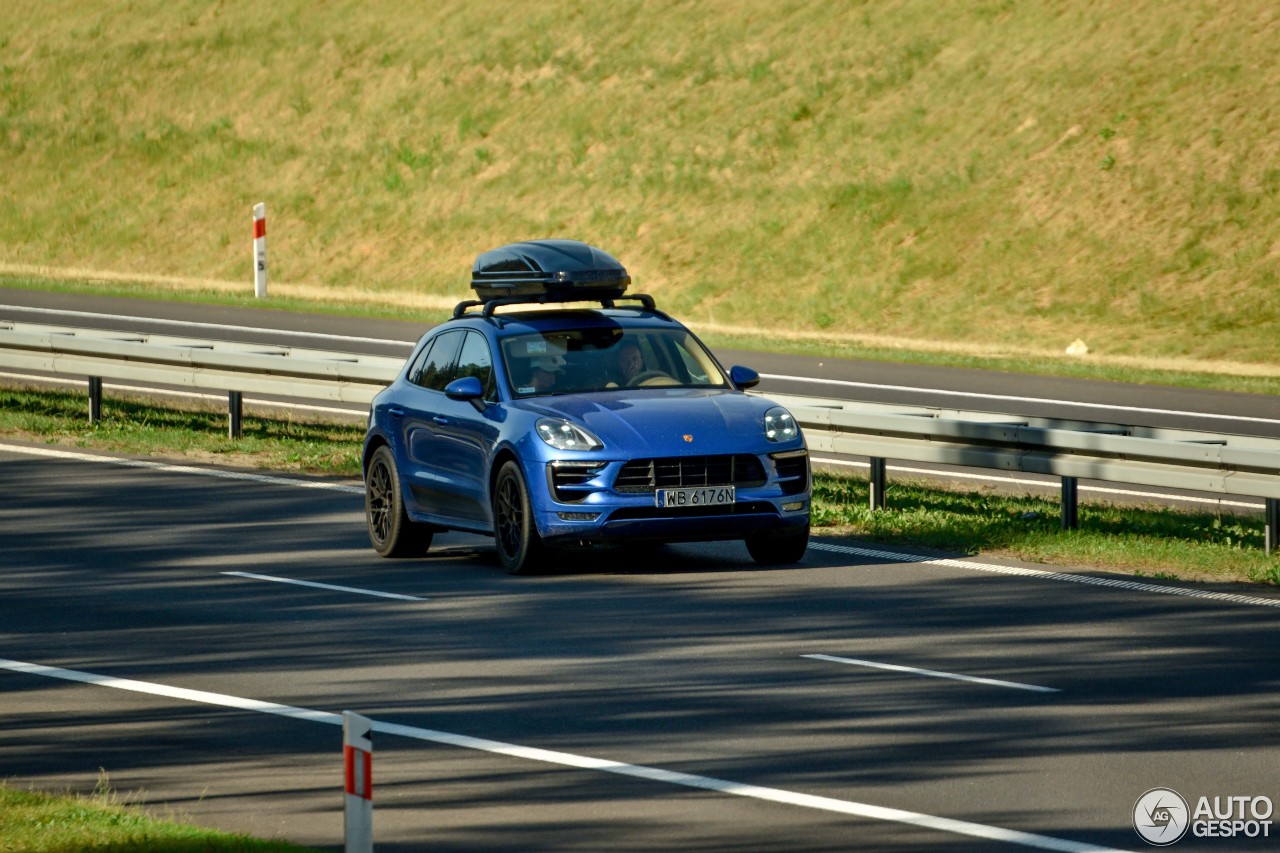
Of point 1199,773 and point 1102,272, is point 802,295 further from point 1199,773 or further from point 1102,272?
point 1199,773

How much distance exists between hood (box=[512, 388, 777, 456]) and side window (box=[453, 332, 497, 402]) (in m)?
0.49

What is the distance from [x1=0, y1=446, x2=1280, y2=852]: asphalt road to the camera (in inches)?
312

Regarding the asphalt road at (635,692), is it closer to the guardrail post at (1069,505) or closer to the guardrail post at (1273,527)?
the guardrail post at (1273,527)

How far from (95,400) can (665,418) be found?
33.4ft

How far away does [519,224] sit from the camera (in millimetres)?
43531

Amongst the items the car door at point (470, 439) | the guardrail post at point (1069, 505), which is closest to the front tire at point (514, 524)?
the car door at point (470, 439)

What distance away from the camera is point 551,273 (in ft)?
49.4

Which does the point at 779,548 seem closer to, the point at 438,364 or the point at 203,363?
the point at 438,364

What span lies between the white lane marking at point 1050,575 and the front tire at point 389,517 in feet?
8.73

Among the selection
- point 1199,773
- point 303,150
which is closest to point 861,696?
point 1199,773

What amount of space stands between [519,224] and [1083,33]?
1115 centimetres

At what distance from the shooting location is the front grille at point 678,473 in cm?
1354

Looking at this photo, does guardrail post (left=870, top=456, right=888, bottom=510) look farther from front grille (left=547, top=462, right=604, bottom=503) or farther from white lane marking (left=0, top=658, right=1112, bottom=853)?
white lane marking (left=0, top=658, right=1112, bottom=853)

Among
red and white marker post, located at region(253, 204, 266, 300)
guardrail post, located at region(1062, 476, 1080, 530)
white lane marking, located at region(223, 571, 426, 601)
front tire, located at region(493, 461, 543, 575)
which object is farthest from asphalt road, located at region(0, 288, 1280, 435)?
white lane marking, located at region(223, 571, 426, 601)
